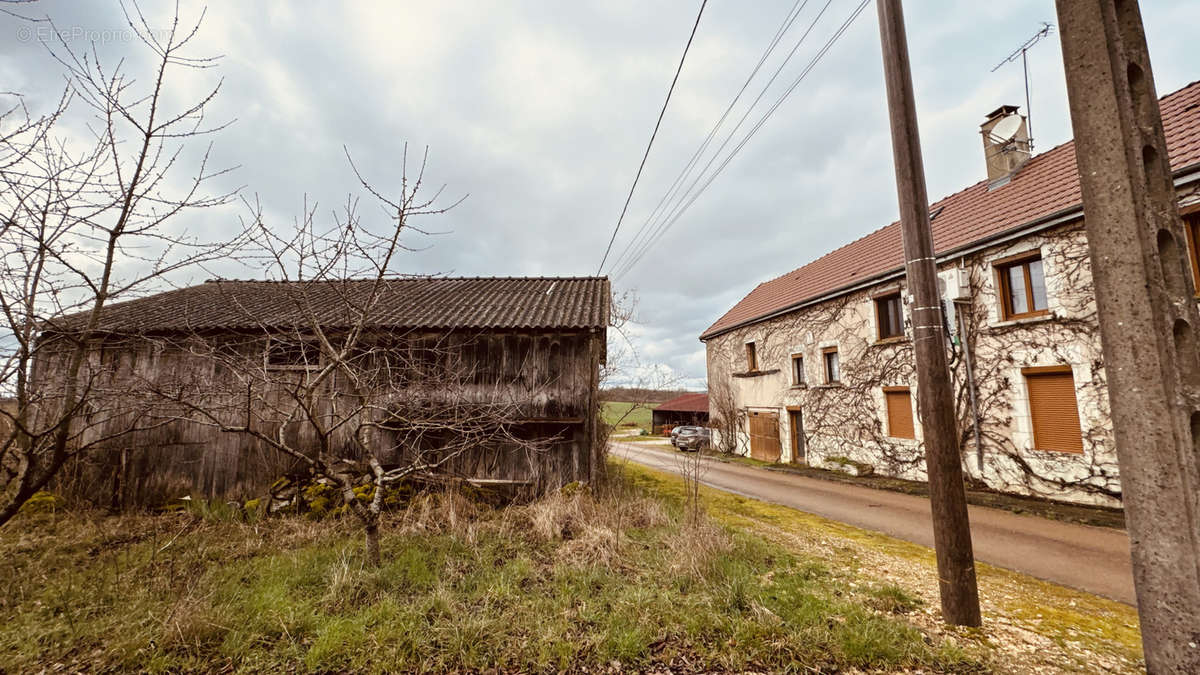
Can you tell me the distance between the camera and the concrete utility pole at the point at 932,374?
356 centimetres

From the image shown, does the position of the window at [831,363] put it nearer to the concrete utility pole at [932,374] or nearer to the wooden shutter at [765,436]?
the wooden shutter at [765,436]

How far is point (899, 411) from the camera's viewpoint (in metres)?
12.1

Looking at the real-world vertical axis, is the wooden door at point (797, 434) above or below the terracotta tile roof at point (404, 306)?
below

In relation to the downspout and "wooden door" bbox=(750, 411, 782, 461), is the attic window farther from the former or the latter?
the downspout

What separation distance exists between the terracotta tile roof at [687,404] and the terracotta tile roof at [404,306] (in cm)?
2663

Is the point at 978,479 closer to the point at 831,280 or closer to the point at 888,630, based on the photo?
the point at 831,280

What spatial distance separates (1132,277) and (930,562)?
4.52 meters

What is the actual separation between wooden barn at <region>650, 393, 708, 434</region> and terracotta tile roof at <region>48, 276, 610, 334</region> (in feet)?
86.7

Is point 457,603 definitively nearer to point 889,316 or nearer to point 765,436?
point 889,316

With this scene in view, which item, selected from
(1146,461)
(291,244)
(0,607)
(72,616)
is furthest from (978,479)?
(0,607)

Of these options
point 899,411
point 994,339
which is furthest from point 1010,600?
point 899,411

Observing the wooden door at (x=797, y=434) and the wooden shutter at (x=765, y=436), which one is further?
the wooden shutter at (x=765, y=436)

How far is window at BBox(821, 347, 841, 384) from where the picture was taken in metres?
14.6

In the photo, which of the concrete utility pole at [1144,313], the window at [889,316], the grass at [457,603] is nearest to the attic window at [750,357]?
the window at [889,316]
